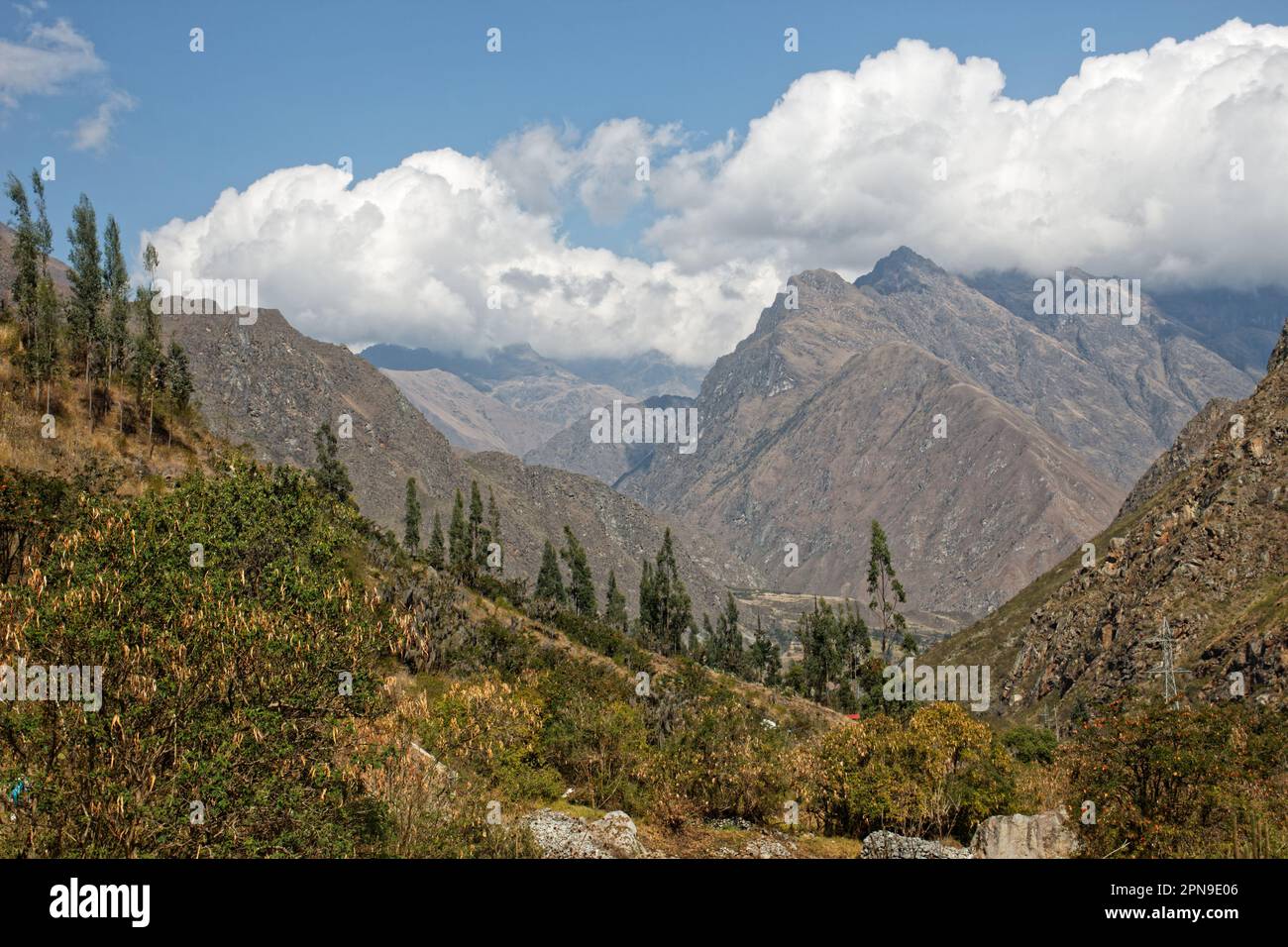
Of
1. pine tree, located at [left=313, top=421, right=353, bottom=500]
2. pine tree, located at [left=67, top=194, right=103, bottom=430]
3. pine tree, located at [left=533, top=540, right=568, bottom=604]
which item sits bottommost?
pine tree, located at [left=533, top=540, right=568, bottom=604]

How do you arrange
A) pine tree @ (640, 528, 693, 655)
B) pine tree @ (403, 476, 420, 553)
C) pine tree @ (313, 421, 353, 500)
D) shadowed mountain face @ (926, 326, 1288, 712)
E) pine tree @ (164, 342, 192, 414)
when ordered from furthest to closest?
pine tree @ (403, 476, 420, 553), pine tree @ (640, 528, 693, 655), pine tree @ (313, 421, 353, 500), shadowed mountain face @ (926, 326, 1288, 712), pine tree @ (164, 342, 192, 414)

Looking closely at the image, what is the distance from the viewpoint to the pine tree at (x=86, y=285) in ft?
232

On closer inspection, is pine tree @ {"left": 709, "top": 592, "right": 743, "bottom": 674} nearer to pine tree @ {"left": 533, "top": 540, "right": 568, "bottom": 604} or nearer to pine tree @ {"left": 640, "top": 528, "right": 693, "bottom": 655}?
pine tree @ {"left": 640, "top": 528, "right": 693, "bottom": 655}

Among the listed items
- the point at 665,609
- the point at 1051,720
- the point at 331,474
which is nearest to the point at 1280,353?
the point at 1051,720

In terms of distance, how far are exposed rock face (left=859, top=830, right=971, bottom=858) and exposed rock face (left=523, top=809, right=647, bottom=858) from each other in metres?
8.94

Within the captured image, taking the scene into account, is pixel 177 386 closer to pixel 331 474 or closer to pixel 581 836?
pixel 331 474

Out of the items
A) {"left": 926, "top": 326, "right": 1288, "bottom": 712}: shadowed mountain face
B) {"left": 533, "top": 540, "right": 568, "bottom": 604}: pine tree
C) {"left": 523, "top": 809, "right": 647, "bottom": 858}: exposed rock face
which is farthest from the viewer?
{"left": 533, "top": 540, "right": 568, "bottom": 604}: pine tree

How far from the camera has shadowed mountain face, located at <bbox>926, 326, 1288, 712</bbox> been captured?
89438 mm

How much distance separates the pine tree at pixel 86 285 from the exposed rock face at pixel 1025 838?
238 feet

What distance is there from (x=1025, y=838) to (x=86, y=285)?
78690 mm

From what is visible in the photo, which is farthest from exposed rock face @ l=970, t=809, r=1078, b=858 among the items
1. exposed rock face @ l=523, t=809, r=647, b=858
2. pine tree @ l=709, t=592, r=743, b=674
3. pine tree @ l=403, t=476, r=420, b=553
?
pine tree @ l=403, t=476, r=420, b=553

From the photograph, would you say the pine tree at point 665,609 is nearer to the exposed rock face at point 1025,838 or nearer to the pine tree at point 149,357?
the pine tree at point 149,357

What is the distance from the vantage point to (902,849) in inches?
1176

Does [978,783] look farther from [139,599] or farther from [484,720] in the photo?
[139,599]
